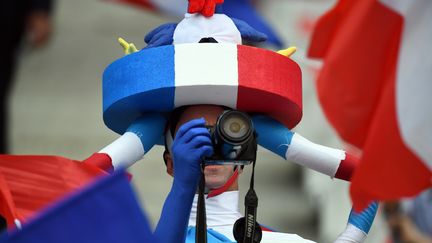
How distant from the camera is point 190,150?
12.5 ft

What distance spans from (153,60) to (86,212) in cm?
105

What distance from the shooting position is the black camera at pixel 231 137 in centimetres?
383

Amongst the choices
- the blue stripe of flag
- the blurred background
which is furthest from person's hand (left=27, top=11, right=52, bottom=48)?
the blue stripe of flag

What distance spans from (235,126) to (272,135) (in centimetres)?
38

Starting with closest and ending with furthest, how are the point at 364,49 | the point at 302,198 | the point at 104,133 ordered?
1. the point at 364,49
2. the point at 302,198
3. the point at 104,133

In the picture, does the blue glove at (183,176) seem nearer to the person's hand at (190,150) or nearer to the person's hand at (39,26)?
the person's hand at (190,150)

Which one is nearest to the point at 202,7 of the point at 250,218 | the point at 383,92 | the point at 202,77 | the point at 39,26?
the point at 202,77

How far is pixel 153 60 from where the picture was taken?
409 cm

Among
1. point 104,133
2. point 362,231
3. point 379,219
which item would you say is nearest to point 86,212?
point 362,231

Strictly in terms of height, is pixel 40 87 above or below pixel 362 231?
below

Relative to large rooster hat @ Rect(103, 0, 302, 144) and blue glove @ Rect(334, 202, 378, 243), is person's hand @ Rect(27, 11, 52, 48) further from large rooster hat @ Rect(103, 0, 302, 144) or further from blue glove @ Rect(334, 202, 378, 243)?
blue glove @ Rect(334, 202, 378, 243)

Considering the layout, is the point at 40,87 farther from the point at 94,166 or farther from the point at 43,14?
the point at 94,166

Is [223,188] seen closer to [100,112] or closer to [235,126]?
[235,126]

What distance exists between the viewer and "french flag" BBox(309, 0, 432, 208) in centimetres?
406
